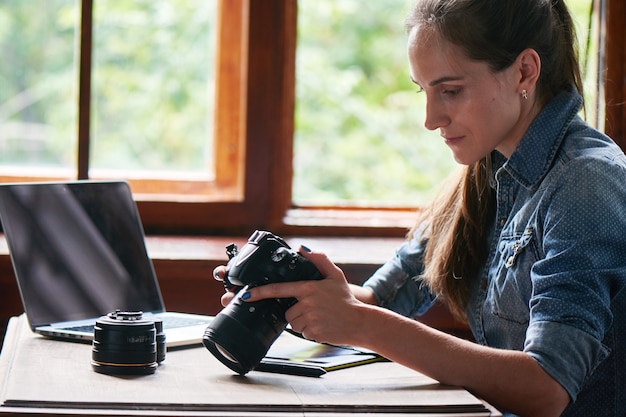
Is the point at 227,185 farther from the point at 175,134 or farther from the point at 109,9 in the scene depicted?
the point at 109,9

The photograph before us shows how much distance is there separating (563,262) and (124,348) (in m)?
0.57

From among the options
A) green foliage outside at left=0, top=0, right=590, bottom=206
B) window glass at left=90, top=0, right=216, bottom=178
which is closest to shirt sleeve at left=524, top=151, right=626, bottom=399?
green foliage outside at left=0, top=0, right=590, bottom=206

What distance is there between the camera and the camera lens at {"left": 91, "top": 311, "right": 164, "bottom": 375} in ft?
3.99

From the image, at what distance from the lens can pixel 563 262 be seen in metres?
1.24

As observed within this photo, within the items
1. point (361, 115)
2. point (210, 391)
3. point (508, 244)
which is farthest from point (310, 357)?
point (361, 115)

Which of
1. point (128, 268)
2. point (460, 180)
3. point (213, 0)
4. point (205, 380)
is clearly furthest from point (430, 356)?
point (213, 0)

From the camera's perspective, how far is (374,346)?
1237 millimetres

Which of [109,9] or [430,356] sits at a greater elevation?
[109,9]

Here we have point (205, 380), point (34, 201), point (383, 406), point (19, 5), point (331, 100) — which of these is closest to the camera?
point (383, 406)

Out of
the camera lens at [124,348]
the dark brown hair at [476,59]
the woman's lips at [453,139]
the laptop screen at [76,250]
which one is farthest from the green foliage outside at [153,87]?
the camera lens at [124,348]

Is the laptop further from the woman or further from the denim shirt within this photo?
the denim shirt

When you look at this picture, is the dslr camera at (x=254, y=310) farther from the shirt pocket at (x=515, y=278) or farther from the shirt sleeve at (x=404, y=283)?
the shirt sleeve at (x=404, y=283)

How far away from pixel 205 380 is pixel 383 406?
0.78 feet

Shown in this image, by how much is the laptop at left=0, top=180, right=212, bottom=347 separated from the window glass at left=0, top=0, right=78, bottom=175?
1.83 feet
